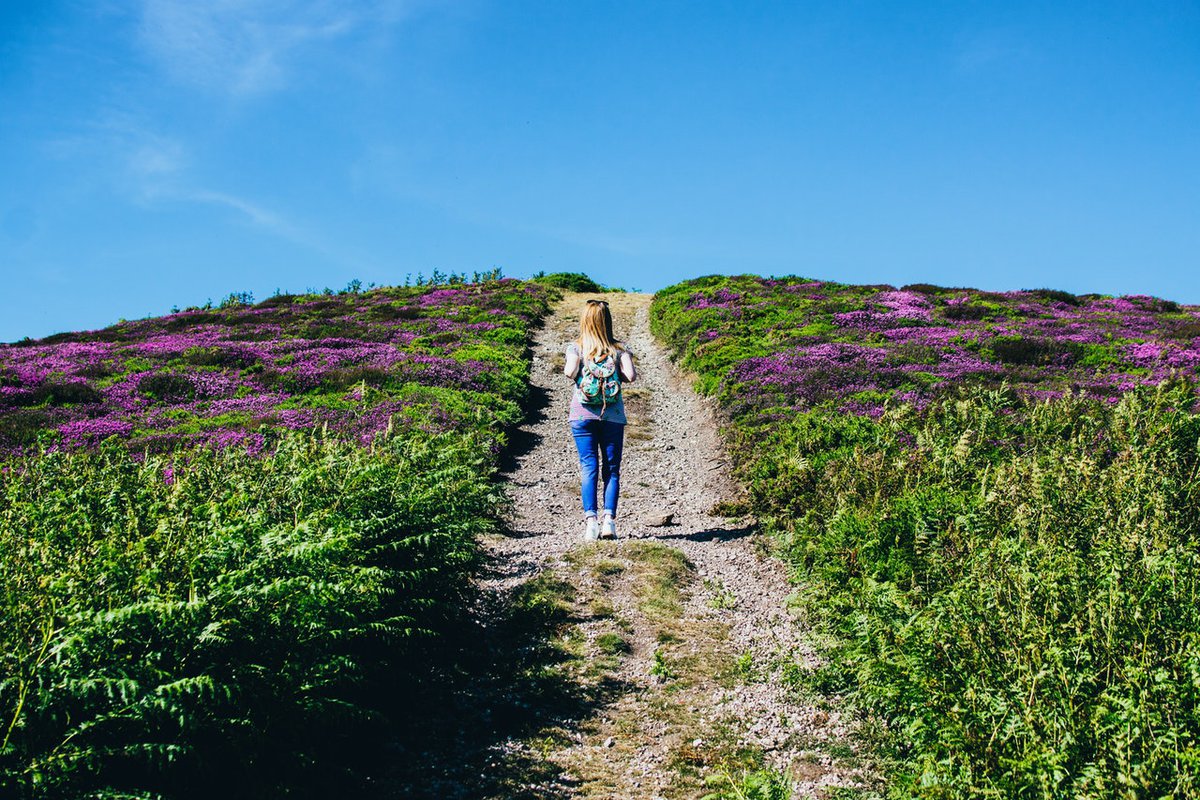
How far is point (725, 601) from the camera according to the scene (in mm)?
8727

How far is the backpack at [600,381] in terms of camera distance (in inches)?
411

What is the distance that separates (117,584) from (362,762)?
2.14 metres

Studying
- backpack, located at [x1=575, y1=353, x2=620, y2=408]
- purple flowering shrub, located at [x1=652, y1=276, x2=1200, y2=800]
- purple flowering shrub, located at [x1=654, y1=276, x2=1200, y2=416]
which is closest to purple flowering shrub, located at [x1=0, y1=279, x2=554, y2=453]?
backpack, located at [x1=575, y1=353, x2=620, y2=408]

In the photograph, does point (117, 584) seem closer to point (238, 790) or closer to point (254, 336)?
point (238, 790)

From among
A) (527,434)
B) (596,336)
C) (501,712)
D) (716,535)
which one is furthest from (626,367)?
(527,434)

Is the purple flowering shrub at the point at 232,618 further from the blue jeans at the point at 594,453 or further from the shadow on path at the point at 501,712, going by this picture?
the blue jeans at the point at 594,453

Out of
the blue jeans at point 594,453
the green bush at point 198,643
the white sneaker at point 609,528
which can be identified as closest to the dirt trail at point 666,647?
the white sneaker at point 609,528

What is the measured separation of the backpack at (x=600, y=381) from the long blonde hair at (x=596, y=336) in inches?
3.3

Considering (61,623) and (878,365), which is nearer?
(61,623)

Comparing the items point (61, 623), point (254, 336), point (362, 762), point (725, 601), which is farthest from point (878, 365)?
point (254, 336)

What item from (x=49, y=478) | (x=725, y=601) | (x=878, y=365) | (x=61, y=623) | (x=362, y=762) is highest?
(x=878, y=365)

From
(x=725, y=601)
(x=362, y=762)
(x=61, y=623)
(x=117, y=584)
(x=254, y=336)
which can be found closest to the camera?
(x=61, y=623)

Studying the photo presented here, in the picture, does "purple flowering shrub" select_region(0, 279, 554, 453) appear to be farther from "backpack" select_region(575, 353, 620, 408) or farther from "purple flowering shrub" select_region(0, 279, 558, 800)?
"purple flowering shrub" select_region(0, 279, 558, 800)

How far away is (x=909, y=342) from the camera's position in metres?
25.0
